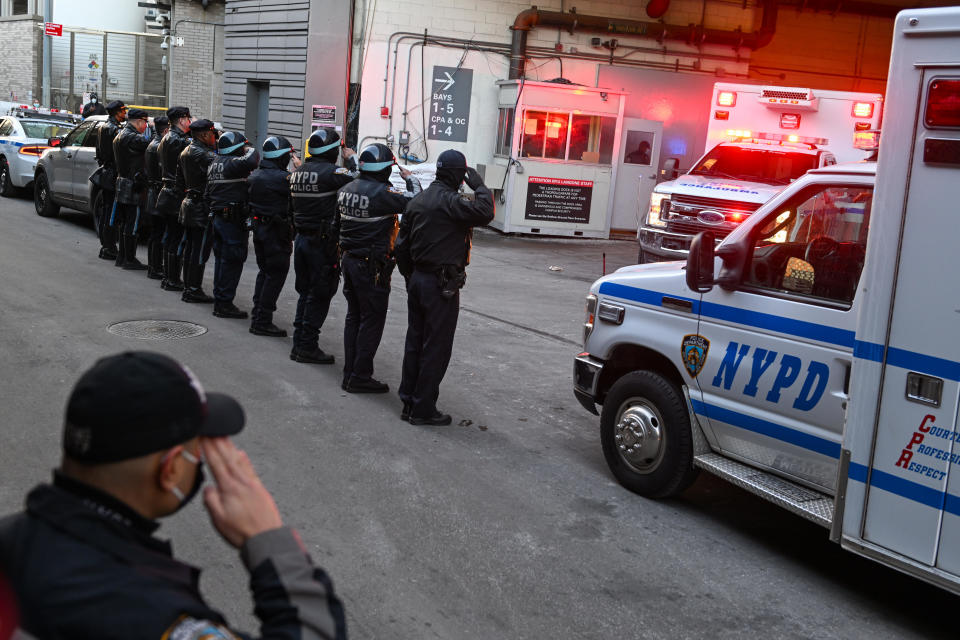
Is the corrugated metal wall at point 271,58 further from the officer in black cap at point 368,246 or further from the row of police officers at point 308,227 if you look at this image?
the officer in black cap at point 368,246

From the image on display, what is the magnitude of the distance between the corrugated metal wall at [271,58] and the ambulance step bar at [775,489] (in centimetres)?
1742

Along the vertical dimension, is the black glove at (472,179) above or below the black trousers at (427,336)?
above

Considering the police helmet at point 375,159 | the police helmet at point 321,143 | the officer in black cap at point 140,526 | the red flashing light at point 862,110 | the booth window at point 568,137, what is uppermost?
the red flashing light at point 862,110

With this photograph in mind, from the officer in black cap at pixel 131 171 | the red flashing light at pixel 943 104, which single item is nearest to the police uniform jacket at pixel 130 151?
the officer in black cap at pixel 131 171

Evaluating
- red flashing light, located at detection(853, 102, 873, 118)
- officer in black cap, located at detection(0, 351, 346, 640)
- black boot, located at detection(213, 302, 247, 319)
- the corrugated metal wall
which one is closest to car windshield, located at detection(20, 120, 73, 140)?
the corrugated metal wall

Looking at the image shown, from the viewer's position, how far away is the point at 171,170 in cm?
1108

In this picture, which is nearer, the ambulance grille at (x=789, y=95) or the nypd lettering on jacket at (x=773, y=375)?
the nypd lettering on jacket at (x=773, y=375)

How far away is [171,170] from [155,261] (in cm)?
141

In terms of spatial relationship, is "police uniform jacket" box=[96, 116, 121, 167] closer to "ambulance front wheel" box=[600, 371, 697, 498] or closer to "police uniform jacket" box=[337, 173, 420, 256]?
"police uniform jacket" box=[337, 173, 420, 256]

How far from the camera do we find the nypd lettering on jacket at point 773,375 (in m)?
4.79

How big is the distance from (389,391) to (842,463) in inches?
169

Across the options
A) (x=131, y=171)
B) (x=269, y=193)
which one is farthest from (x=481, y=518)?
(x=131, y=171)

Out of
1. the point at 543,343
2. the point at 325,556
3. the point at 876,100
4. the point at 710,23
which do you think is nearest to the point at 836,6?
the point at 710,23

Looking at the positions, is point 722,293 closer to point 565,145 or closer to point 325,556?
point 325,556
